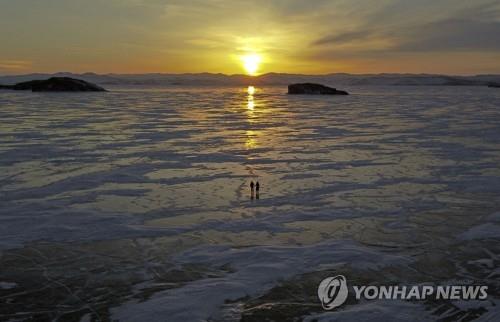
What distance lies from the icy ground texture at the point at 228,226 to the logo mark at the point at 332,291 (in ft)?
0.44

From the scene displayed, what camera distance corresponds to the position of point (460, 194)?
9.47 meters

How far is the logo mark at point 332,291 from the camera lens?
4.92 metres

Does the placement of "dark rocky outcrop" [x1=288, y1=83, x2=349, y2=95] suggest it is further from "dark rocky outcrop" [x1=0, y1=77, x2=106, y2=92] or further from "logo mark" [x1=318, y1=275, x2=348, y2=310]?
"logo mark" [x1=318, y1=275, x2=348, y2=310]

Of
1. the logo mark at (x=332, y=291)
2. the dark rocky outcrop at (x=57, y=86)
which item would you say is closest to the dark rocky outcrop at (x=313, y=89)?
the dark rocky outcrop at (x=57, y=86)

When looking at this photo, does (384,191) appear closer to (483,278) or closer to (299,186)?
(299,186)

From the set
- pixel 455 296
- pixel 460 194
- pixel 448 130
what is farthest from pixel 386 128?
pixel 455 296

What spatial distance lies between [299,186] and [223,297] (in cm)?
556

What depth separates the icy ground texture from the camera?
16.7ft

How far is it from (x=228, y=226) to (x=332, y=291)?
2.75 m

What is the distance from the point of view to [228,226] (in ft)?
24.7

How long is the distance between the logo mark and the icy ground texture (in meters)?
0.13

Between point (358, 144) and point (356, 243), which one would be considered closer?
point (356, 243)

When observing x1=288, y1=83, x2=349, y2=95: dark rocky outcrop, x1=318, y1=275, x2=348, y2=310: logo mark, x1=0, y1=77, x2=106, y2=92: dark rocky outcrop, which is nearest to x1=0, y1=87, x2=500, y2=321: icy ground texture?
x1=318, y1=275, x2=348, y2=310: logo mark

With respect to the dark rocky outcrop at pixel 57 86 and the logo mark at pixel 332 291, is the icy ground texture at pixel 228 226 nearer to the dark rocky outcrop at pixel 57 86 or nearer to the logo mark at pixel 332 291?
the logo mark at pixel 332 291
